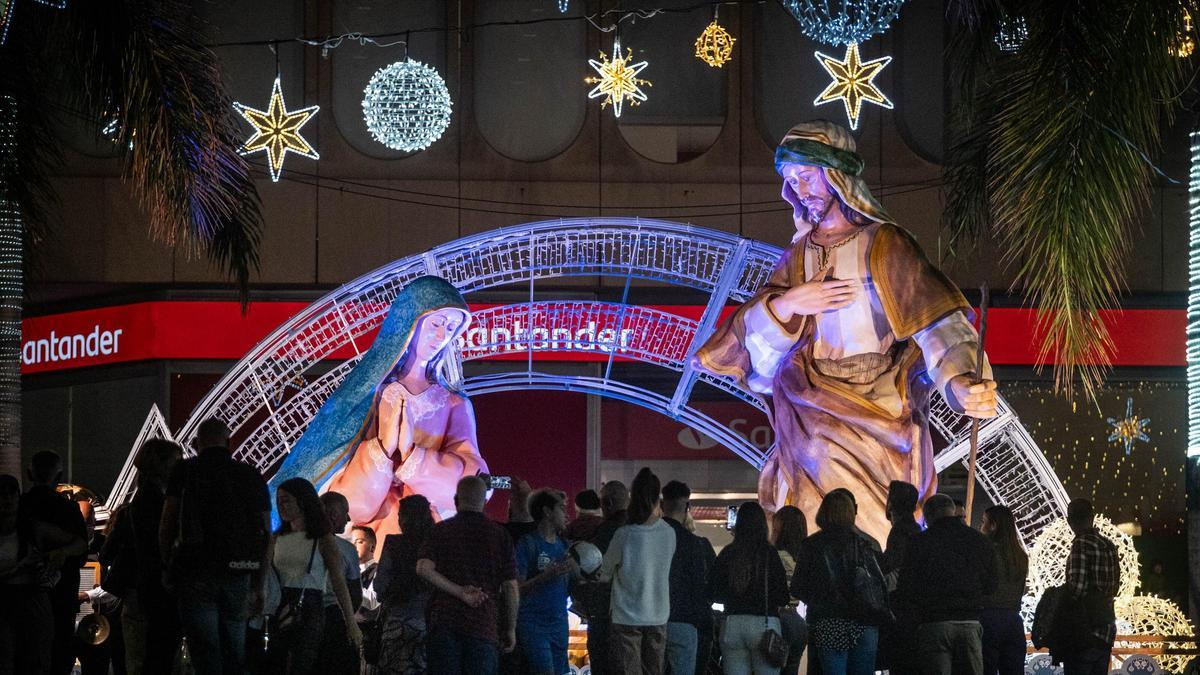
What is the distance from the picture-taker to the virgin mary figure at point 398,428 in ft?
36.9

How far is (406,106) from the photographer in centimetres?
1630

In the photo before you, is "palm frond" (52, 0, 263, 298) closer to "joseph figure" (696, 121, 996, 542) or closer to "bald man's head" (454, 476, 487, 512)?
"bald man's head" (454, 476, 487, 512)

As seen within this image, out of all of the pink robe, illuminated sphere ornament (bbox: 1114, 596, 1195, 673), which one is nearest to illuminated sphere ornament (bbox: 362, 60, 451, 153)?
the pink robe

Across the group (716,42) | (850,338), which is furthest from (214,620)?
(716,42)

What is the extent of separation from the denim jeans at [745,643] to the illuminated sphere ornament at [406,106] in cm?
922

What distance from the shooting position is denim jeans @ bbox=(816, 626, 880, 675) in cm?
789

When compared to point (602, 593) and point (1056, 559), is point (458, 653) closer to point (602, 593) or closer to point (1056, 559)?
point (602, 593)

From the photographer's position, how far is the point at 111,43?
9039 millimetres

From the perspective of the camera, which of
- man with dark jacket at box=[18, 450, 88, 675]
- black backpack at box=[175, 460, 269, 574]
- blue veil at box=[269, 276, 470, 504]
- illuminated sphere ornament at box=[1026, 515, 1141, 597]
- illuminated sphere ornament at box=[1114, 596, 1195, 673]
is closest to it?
black backpack at box=[175, 460, 269, 574]

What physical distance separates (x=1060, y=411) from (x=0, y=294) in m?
13.4

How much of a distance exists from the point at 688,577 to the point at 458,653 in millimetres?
1233

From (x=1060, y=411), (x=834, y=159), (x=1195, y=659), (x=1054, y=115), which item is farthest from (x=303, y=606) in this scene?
(x=1060, y=411)

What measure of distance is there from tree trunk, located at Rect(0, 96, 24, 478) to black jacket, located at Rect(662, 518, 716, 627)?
12.4ft

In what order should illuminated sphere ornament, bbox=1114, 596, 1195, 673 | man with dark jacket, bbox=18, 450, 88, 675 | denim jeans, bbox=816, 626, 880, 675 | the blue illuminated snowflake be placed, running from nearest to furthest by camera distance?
denim jeans, bbox=816, 626, 880, 675
man with dark jacket, bbox=18, 450, 88, 675
illuminated sphere ornament, bbox=1114, 596, 1195, 673
the blue illuminated snowflake
